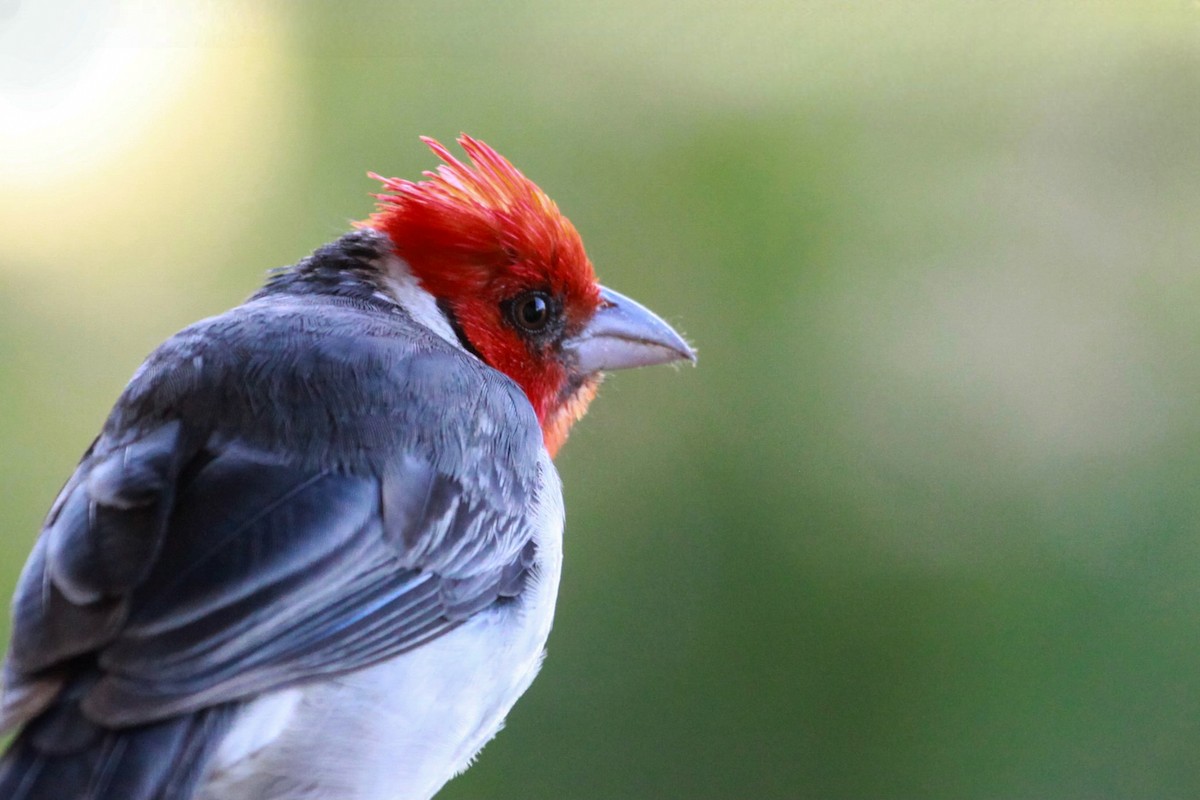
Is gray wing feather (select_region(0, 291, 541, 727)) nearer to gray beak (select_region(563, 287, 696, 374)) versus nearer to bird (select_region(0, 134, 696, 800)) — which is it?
bird (select_region(0, 134, 696, 800))

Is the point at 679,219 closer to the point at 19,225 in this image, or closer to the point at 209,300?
the point at 209,300

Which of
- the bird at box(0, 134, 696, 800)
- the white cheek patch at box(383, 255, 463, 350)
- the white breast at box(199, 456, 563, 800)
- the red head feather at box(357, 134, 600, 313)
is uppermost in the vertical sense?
the red head feather at box(357, 134, 600, 313)

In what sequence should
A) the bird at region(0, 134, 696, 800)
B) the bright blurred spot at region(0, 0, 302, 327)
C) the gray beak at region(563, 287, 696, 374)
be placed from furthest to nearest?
the bright blurred spot at region(0, 0, 302, 327) < the gray beak at region(563, 287, 696, 374) < the bird at region(0, 134, 696, 800)

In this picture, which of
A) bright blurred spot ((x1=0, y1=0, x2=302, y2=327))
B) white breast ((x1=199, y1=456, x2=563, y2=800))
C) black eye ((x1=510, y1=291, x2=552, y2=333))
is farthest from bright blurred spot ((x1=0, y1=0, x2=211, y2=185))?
white breast ((x1=199, y1=456, x2=563, y2=800))

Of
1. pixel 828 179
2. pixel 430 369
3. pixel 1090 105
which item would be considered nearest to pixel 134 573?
pixel 430 369

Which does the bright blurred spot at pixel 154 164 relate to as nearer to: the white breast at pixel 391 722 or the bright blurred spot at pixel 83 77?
the bright blurred spot at pixel 83 77
